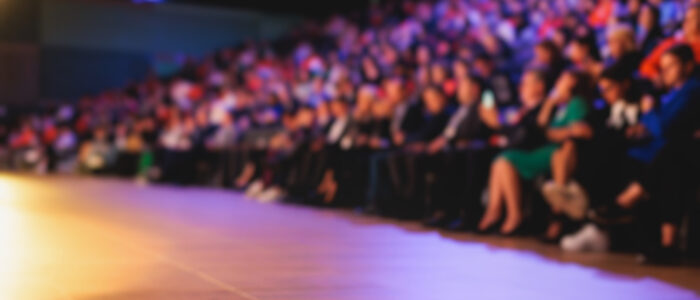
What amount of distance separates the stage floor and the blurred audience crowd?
27 cm

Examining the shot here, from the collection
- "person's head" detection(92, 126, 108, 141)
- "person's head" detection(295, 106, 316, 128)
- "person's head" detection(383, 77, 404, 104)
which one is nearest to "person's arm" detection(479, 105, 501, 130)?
"person's head" detection(383, 77, 404, 104)

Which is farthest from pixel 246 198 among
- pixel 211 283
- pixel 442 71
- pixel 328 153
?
pixel 211 283

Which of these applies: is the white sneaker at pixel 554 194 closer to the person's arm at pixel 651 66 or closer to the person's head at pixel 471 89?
the person's arm at pixel 651 66

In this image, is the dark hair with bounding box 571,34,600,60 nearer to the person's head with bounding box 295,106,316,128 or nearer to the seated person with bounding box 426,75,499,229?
the seated person with bounding box 426,75,499,229

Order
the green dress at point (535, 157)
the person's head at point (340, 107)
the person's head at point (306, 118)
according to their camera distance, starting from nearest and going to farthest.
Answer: the green dress at point (535, 157) < the person's head at point (340, 107) < the person's head at point (306, 118)

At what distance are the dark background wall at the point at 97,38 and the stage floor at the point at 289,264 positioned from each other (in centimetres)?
1317

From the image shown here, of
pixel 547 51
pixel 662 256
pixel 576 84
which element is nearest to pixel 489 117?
pixel 547 51

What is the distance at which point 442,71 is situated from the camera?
18.4ft

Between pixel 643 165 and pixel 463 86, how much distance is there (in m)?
1.62

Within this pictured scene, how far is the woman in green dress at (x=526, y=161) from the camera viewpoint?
4050 millimetres

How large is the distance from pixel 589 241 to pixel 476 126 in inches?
52.6

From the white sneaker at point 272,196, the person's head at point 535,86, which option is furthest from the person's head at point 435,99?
the white sneaker at point 272,196

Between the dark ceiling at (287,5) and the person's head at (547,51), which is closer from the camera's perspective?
the person's head at (547,51)

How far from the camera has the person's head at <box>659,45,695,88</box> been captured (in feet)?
11.2
